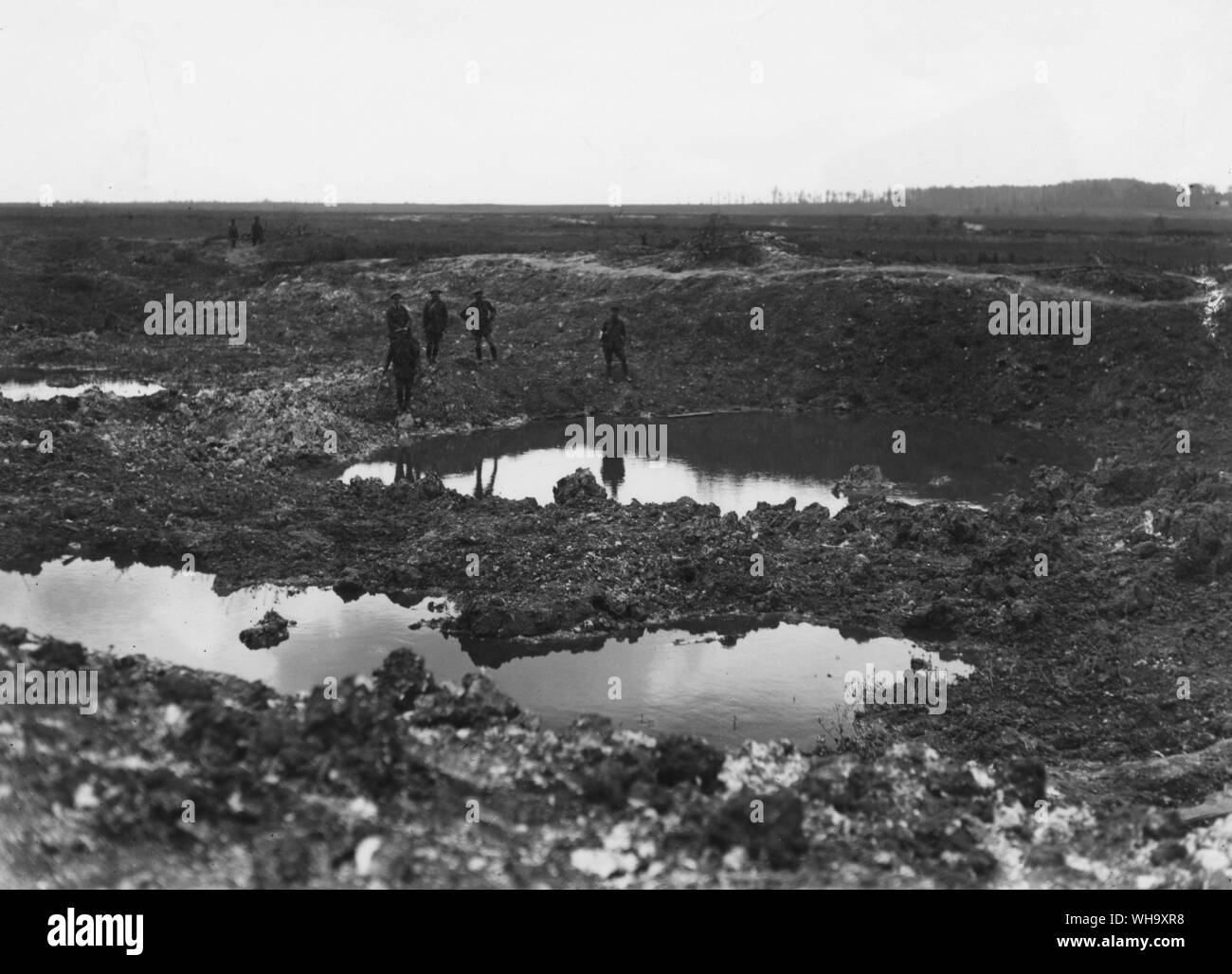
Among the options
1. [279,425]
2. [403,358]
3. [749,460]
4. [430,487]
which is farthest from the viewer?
[403,358]

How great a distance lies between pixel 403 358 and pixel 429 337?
2.03m

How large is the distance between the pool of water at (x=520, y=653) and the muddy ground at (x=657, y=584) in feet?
1.27

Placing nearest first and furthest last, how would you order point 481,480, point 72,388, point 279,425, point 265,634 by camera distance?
point 265,634, point 481,480, point 279,425, point 72,388

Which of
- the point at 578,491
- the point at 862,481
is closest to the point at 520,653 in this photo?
the point at 578,491

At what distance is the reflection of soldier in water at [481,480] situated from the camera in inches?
627

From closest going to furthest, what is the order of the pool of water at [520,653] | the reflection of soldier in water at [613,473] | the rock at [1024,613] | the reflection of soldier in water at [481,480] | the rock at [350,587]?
the pool of water at [520,653], the rock at [1024,613], the rock at [350,587], the reflection of soldier in water at [481,480], the reflection of soldier in water at [613,473]

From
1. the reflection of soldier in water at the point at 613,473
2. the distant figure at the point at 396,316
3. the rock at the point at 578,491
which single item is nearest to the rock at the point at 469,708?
the rock at the point at 578,491

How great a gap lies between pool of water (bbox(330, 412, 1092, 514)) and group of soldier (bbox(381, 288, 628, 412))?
133 cm

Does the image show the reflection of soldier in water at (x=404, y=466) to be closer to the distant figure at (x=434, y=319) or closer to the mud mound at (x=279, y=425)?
the mud mound at (x=279, y=425)

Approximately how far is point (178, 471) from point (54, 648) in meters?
7.92

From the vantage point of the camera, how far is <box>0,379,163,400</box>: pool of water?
70.7ft

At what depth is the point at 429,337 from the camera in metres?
21.0

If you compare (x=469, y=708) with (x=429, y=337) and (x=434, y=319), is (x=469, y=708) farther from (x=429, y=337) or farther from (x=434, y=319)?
(x=429, y=337)

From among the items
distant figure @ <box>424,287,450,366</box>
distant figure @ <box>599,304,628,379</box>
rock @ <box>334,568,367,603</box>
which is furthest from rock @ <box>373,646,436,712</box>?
distant figure @ <box>599,304,628,379</box>
